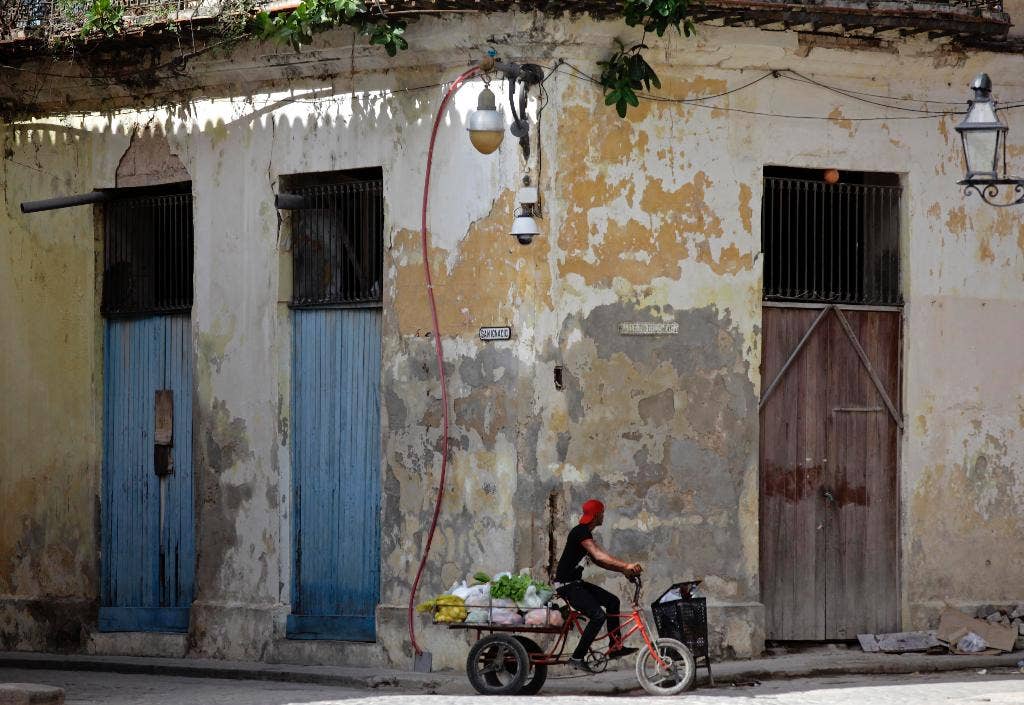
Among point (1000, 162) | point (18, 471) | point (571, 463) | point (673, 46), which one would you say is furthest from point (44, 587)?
point (1000, 162)

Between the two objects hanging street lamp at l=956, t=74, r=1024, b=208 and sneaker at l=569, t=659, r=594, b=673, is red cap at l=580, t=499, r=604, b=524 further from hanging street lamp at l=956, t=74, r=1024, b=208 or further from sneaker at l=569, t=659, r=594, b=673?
hanging street lamp at l=956, t=74, r=1024, b=208

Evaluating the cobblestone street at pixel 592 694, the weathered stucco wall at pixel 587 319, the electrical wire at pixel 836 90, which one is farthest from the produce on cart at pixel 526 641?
the electrical wire at pixel 836 90

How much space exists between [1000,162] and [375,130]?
5003 millimetres

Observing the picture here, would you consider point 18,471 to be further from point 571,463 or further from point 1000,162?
point 1000,162

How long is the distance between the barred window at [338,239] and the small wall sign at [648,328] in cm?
210

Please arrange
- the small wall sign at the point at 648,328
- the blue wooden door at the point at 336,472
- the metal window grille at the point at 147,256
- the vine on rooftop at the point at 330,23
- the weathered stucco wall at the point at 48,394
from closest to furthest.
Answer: the vine on rooftop at the point at 330,23, the small wall sign at the point at 648,328, the blue wooden door at the point at 336,472, the metal window grille at the point at 147,256, the weathered stucco wall at the point at 48,394

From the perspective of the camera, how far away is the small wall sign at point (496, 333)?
13648mm

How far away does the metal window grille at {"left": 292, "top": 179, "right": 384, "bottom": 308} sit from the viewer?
14.8 metres

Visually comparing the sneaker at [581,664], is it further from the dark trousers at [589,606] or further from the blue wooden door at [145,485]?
the blue wooden door at [145,485]

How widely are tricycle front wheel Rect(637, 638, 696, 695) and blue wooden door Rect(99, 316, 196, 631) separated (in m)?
5.13

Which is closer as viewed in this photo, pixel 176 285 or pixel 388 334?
pixel 388 334

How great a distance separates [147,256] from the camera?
53.1 ft

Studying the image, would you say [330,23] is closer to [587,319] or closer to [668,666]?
[587,319]

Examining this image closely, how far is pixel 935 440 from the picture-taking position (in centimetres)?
1468
